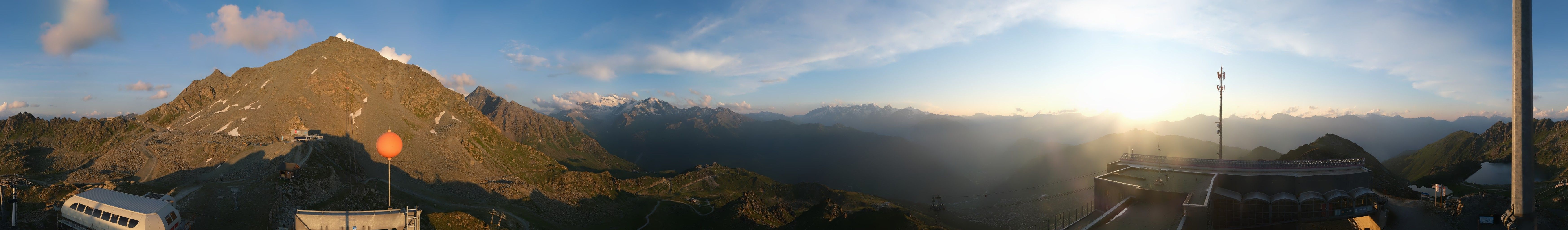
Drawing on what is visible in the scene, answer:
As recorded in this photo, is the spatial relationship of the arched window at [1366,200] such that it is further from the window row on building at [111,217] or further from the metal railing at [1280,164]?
the window row on building at [111,217]

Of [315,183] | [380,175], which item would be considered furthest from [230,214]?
[380,175]

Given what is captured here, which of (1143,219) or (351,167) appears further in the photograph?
(351,167)

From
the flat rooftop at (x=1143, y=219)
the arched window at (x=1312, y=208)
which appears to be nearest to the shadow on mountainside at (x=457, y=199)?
the flat rooftop at (x=1143, y=219)

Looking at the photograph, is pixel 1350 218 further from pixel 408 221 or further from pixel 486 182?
pixel 486 182

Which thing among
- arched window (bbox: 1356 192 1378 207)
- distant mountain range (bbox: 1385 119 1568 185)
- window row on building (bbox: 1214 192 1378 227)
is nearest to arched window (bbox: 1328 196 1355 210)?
window row on building (bbox: 1214 192 1378 227)

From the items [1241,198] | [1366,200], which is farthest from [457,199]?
[1366,200]

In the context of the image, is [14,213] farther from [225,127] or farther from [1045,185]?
[1045,185]
